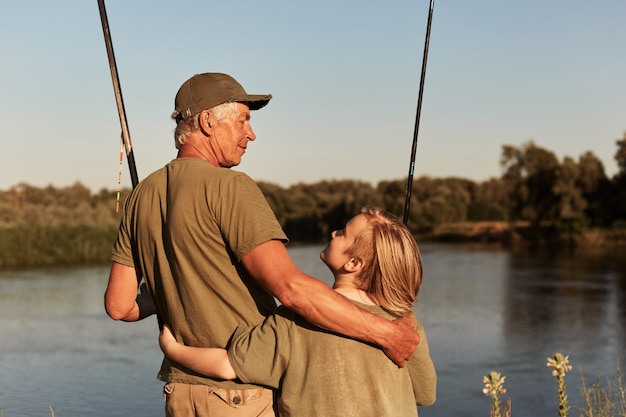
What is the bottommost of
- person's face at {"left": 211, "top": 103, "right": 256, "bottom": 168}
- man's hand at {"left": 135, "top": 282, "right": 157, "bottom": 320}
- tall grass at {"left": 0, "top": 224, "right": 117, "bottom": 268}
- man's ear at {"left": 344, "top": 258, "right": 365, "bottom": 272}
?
tall grass at {"left": 0, "top": 224, "right": 117, "bottom": 268}

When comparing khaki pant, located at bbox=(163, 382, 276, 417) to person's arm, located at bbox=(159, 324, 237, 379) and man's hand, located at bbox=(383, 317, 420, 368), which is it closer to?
person's arm, located at bbox=(159, 324, 237, 379)

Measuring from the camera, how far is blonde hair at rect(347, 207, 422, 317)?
1.94 m

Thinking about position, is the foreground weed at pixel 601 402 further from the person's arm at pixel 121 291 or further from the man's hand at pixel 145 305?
the person's arm at pixel 121 291

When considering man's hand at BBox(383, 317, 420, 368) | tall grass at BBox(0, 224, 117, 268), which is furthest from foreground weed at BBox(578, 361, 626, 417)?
tall grass at BBox(0, 224, 117, 268)

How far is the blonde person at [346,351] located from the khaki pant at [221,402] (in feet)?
0.16

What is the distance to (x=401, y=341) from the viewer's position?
6.28 feet

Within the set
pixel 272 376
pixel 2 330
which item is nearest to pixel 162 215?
pixel 272 376

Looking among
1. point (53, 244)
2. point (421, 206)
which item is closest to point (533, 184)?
point (421, 206)

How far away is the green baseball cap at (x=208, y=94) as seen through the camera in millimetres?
2125

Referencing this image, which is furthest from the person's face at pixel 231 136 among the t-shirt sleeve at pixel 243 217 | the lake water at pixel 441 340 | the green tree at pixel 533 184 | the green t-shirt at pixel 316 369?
the green tree at pixel 533 184

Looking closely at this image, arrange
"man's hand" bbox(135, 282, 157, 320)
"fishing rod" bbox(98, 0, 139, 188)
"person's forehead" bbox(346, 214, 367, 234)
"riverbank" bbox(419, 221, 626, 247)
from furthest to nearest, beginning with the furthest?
"riverbank" bbox(419, 221, 626, 247), "fishing rod" bbox(98, 0, 139, 188), "man's hand" bbox(135, 282, 157, 320), "person's forehead" bbox(346, 214, 367, 234)

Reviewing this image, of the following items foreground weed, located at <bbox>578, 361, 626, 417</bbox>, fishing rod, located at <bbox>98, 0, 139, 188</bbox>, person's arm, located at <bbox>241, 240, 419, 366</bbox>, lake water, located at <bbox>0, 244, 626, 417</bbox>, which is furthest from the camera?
lake water, located at <bbox>0, 244, 626, 417</bbox>

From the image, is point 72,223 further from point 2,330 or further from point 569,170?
point 569,170

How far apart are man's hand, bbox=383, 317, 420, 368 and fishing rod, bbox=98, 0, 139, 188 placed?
46.4 inches
